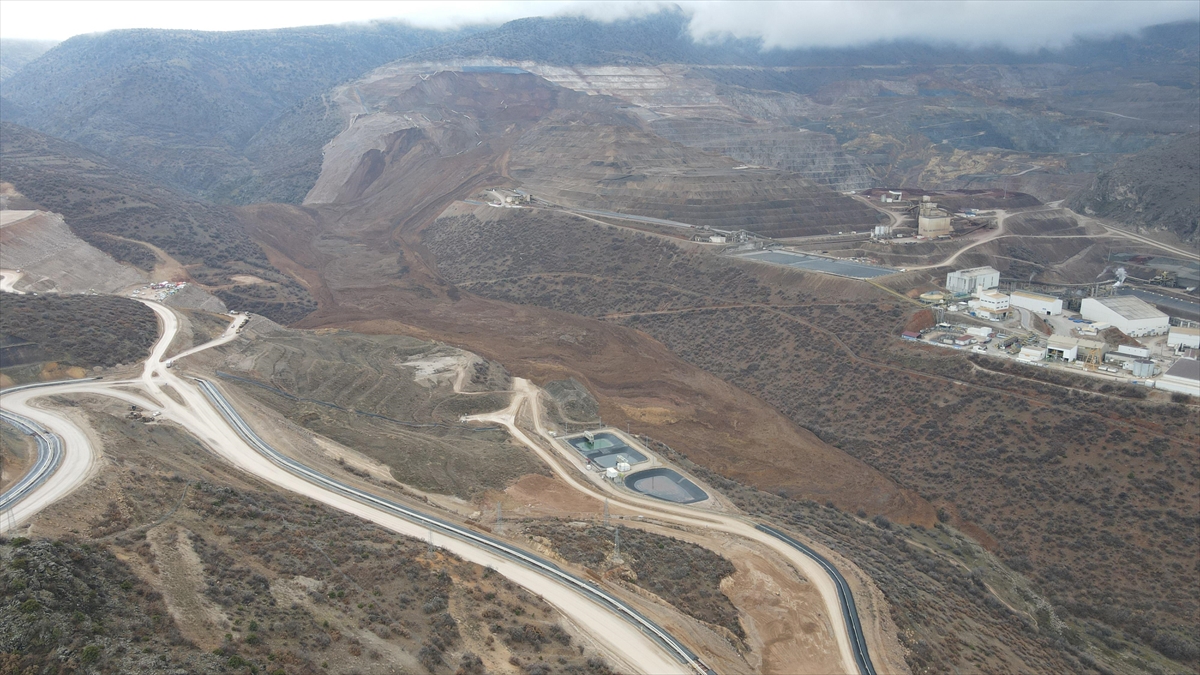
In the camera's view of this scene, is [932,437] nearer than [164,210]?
Yes

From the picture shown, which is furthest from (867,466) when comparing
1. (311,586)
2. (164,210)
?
(164,210)

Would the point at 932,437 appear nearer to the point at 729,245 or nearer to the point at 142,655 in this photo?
the point at 729,245

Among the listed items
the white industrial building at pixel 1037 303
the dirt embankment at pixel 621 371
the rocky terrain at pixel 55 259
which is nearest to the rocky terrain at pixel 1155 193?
the white industrial building at pixel 1037 303

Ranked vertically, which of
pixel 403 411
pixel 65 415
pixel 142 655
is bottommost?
pixel 403 411

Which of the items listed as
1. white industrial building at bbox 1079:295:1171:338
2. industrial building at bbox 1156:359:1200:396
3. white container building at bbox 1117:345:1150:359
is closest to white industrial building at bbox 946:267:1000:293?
white industrial building at bbox 1079:295:1171:338

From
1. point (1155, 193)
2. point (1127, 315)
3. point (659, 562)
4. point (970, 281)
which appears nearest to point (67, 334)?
point (659, 562)

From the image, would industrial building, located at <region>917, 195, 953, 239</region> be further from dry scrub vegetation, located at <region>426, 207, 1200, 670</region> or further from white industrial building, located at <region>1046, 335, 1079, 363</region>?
white industrial building, located at <region>1046, 335, 1079, 363</region>
